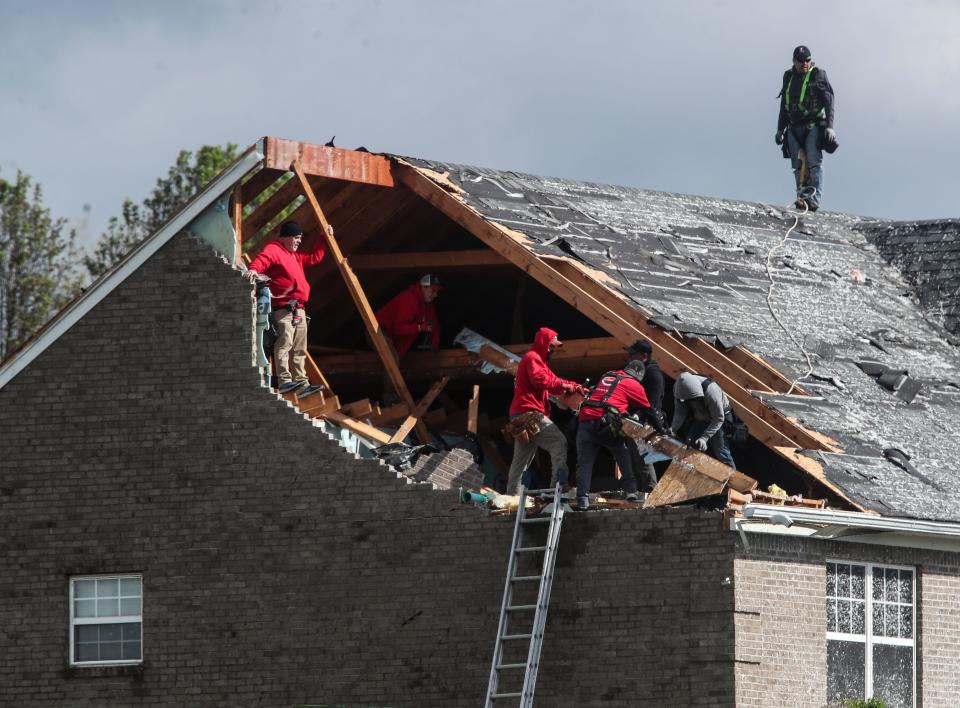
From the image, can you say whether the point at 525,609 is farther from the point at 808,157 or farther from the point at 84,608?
the point at 808,157

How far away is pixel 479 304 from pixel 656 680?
716 centimetres

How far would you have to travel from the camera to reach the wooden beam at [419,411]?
22.9 metres

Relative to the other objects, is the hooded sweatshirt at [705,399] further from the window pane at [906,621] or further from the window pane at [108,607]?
the window pane at [108,607]

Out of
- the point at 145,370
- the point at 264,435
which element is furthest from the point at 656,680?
the point at 145,370

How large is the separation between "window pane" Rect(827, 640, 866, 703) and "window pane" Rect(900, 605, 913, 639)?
629 mm

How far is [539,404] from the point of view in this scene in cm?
2256

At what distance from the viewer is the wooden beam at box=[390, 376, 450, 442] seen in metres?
22.9

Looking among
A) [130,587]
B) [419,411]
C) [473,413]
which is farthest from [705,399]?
[130,587]

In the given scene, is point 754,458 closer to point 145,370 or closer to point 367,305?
point 367,305

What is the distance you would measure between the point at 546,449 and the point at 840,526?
3.62 meters

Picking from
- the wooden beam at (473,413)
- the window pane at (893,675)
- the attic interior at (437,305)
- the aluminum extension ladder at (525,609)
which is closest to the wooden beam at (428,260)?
the attic interior at (437,305)

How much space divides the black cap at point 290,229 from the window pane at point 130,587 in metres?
4.01

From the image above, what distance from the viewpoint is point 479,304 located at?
25922mm

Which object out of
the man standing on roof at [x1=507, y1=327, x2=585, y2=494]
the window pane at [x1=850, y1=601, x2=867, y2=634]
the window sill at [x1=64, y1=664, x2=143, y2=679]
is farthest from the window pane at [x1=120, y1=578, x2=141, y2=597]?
the window pane at [x1=850, y1=601, x2=867, y2=634]
